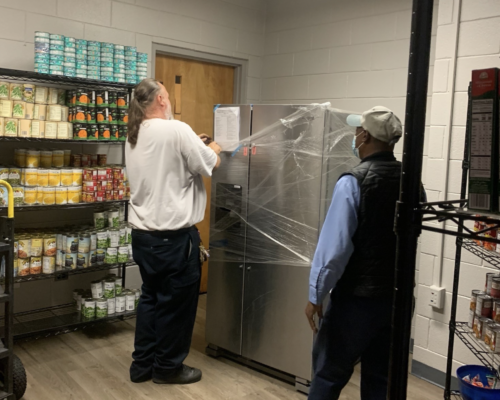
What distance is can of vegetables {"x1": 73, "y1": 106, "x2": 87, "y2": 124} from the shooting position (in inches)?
135

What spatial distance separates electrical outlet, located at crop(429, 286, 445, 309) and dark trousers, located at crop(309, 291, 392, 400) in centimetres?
109

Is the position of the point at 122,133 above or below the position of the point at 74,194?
above

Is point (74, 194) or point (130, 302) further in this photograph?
point (130, 302)

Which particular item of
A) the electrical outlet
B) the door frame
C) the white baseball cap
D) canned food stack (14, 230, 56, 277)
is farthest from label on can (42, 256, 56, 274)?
the electrical outlet

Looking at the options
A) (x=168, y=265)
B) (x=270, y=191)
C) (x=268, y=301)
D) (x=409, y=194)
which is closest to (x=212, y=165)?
(x=270, y=191)

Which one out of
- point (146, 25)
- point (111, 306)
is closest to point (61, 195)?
point (111, 306)

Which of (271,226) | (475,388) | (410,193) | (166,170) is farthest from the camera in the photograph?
(271,226)

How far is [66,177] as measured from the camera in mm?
3436

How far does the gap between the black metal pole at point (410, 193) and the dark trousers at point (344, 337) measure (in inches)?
36.2

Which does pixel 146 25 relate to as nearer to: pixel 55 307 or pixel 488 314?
pixel 55 307

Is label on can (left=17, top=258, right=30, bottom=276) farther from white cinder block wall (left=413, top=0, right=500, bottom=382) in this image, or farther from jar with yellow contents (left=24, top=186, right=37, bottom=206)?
white cinder block wall (left=413, top=0, right=500, bottom=382)

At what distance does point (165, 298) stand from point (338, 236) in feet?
4.27

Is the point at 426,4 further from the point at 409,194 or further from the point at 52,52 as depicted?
the point at 52,52

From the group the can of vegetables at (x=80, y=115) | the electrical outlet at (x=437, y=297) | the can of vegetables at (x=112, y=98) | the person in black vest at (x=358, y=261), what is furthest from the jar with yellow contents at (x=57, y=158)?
the electrical outlet at (x=437, y=297)
